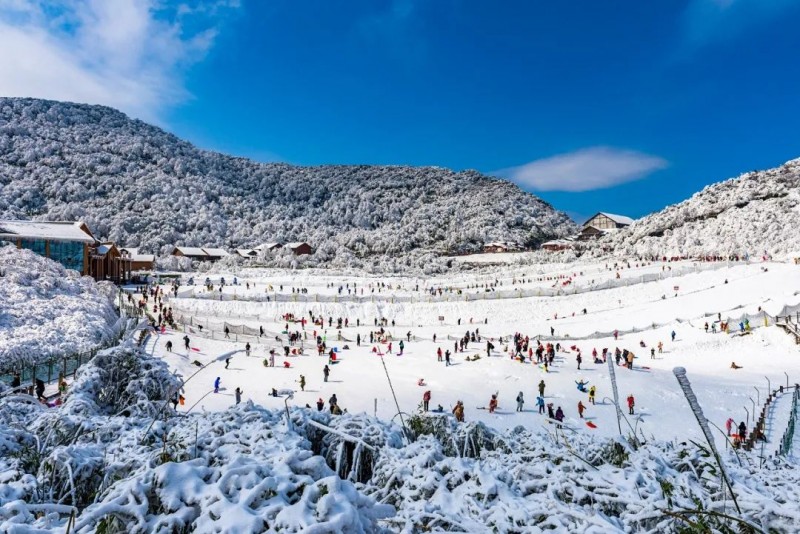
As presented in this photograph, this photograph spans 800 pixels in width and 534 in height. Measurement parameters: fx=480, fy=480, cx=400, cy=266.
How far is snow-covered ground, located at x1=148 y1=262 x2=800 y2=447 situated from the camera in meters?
17.3

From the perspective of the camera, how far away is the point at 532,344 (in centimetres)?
2877

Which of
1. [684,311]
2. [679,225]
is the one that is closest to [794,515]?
[684,311]

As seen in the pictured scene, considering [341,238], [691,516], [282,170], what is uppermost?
[282,170]

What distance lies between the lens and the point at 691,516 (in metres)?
3.58

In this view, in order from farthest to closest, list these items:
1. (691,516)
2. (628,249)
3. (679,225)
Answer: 1. (679,225)
2. (628,249)
3. (691,516)

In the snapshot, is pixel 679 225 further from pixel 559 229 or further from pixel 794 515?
pixel 794 515

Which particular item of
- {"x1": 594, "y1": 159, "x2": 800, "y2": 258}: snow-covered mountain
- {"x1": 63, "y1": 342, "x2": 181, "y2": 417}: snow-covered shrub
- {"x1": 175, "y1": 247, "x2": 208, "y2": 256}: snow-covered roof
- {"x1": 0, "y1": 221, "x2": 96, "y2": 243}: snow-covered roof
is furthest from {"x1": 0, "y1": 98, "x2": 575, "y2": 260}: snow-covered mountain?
{"x1": 63, "y1": 342, "x2": 181, "y2": 417}: snow-covered shrub

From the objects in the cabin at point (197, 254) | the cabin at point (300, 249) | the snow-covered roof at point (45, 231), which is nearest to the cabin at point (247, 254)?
the cabin at point (197, 254)

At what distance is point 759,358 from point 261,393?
22.5m

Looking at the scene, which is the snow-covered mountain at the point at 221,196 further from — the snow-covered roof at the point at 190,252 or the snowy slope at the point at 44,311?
the snowy slope at the point at 44,311

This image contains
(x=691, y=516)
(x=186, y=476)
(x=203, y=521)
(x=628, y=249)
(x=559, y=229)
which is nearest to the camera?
(x=203, y=521)

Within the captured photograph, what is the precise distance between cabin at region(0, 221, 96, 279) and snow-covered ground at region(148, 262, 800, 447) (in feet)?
30.7

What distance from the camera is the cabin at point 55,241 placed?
3947 cm

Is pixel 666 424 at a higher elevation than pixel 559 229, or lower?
lower
